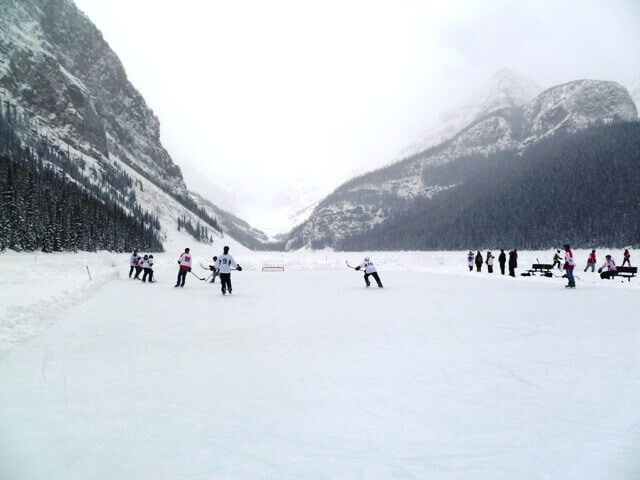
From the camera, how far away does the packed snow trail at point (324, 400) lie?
3.76 m

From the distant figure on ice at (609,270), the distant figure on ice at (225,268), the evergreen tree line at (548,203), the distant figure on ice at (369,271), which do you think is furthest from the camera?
the evergreen tree line at (548,203)

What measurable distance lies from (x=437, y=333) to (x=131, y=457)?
7509mm

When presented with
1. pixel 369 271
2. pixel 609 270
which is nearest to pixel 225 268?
pixel 369 271

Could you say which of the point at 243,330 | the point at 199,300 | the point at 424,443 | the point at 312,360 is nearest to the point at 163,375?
the point at 312,360

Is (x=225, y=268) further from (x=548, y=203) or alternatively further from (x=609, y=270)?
(x=548, y=203)

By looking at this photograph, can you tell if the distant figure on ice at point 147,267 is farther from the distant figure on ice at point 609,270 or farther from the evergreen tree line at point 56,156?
the evergreen tree line at point 56,156

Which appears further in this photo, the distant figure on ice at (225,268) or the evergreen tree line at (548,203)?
the evergreen tree line at (548,203)

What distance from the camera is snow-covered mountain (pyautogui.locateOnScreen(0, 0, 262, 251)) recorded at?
110m

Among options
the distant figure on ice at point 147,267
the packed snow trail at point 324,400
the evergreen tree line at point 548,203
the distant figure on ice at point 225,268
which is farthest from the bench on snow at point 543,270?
the evergreen tree line at point 548,203

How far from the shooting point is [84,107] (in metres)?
130

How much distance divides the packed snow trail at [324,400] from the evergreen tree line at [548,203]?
89386mm

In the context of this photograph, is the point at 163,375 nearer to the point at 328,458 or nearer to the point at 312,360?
the point at 312,360

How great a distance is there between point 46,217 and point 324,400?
194ft

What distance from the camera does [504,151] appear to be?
573ft
